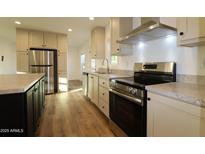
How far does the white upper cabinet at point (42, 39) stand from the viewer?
5059mm

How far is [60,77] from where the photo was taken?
569 cm

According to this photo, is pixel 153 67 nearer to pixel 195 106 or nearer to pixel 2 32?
pixel 195 106

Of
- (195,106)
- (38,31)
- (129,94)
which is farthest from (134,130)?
(38,31)

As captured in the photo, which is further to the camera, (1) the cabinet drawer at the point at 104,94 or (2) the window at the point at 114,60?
(2) the window at the point at 114,60

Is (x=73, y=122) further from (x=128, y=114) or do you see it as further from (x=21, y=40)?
(x=21, y=40)

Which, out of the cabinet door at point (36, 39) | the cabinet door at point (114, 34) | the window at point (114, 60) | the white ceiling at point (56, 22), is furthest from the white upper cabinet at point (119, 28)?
the cabinet door at point (36, 39)

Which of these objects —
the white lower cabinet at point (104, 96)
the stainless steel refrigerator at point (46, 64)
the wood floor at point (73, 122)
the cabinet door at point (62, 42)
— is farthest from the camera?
the cabinet door at point (62, 42)

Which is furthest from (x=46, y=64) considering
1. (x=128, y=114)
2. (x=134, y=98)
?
(x=134, y=98)

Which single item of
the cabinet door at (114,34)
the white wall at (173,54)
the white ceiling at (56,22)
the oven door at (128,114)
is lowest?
the oven door at (128,114)

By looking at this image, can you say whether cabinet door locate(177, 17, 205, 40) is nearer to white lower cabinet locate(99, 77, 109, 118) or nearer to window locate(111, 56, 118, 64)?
white lower cabinet locate(99, 77, 109, 118)

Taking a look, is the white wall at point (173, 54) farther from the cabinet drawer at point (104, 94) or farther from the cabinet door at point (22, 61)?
the cabinet door at point (22, 61)

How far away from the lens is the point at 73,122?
2.76 metres

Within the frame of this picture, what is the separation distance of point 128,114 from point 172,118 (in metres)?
0.70

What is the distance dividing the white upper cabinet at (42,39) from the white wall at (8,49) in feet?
1.99
